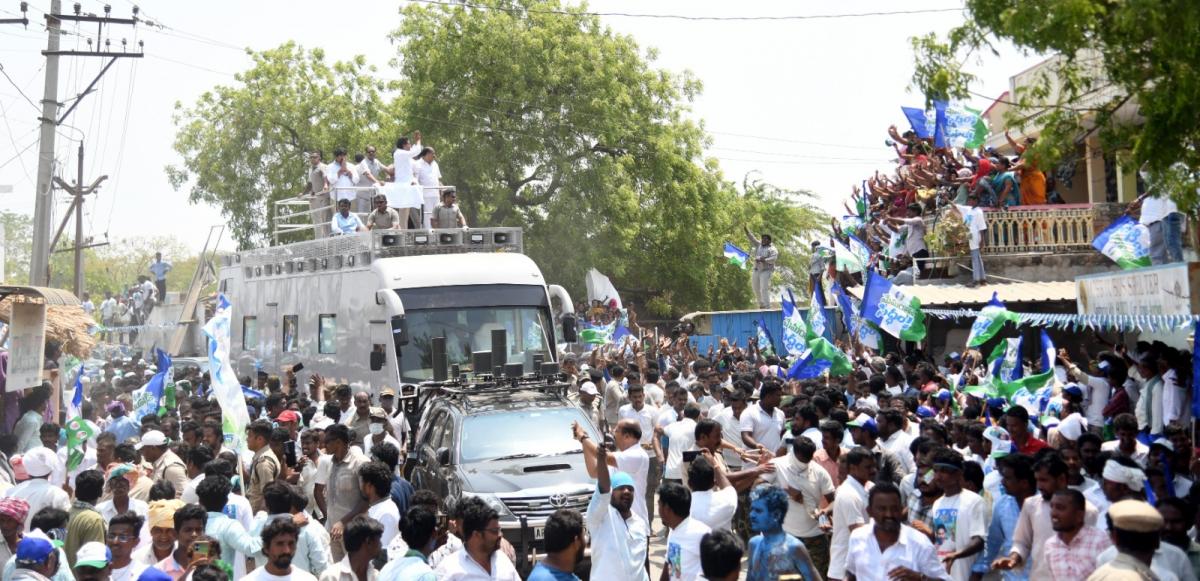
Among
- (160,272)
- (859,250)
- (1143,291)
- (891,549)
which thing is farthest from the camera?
(160,272)

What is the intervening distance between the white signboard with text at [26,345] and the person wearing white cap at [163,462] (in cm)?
349

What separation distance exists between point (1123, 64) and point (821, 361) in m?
8.02

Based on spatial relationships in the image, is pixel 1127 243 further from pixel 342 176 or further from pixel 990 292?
pixel 342 176

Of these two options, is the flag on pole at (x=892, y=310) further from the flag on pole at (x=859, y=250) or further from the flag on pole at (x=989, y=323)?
the flag on pole at (x=859, y=250)

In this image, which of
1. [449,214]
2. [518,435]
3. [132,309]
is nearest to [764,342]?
[449,214]

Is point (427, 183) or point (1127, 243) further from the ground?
point (427, 183)

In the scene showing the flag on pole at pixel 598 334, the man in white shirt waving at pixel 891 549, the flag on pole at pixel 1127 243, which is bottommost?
the man in white shirt waving at pixel 891 549

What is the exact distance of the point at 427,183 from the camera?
20.2m

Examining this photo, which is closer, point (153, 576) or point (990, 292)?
point (153, 576)

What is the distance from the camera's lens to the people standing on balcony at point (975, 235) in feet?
71.5

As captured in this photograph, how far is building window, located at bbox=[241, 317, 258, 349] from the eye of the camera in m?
22.5

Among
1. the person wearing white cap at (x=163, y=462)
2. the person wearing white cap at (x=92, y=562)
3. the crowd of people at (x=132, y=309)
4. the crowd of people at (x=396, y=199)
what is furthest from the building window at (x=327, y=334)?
the crowd of people at (x=132, y=309)

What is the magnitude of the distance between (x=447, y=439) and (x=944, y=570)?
5870 millimetres

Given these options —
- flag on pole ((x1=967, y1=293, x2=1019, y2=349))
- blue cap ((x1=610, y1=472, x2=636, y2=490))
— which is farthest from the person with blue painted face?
flag on pole ((x1=967, y1=293, x2=1019, y2=349))
